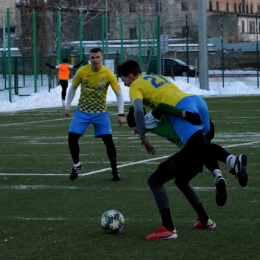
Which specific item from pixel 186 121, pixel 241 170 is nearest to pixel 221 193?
pixel 241 170

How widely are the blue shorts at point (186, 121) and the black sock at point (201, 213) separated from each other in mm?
697

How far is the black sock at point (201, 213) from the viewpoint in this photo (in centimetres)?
747

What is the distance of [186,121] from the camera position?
7.21 metres

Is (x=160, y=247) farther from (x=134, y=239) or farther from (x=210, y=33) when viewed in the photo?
(x=210, y=33)

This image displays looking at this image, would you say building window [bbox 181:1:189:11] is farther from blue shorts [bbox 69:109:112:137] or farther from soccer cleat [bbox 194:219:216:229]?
soccer cleat [bbox 194:219:216:229]

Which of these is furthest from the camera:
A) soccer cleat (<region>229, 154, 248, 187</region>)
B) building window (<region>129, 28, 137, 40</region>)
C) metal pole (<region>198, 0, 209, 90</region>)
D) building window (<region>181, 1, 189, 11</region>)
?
building window (<region>181, 1, 189, 11</region>)

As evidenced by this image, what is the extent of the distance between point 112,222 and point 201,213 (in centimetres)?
87

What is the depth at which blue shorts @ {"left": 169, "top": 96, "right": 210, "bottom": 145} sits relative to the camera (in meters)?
7.20

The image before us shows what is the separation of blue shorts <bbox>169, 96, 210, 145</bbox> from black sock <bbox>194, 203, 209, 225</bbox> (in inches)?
27.4

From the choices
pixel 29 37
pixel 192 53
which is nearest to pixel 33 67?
pixel 29 37

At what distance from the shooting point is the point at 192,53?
6794 centimetres

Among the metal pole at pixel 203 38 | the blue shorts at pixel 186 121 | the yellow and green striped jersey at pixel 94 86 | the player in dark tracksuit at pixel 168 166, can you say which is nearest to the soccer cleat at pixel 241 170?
the player in dark tracksuit at pixel 168 166

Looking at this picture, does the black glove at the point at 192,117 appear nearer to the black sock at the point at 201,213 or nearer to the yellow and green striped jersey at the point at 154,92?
the yellow and green striped jersey at the point at 154,92

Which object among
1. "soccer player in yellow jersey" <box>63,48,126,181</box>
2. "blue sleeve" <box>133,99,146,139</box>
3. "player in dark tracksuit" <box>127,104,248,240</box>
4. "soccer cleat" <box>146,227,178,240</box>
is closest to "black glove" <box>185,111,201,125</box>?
"player in dark tracksuit" <box>127,104,248,240</box>
